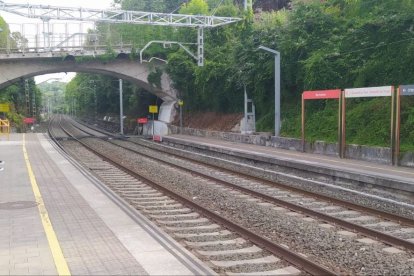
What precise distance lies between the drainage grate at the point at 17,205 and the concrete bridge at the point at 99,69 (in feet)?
115

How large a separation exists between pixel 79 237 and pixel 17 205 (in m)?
3.51

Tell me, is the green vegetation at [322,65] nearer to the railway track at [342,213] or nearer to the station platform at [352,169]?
the station platform at [352,169]

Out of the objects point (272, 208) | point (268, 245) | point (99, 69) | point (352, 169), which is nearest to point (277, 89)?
point (352, 169)

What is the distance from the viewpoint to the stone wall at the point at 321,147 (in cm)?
1866

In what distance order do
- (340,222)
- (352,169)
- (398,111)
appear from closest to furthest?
(340,222) → (352,169) → (398,111)

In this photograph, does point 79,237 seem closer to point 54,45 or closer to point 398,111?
point 398,111

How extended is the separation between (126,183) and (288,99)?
18.1 metres

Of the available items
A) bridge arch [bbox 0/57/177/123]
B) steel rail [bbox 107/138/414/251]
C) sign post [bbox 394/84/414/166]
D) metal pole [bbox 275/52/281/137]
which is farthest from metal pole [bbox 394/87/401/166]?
bridge arch [bbox 0/57/177/123]

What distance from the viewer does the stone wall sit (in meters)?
18.7

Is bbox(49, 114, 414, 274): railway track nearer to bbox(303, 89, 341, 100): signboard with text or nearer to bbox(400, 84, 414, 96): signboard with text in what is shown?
bbox(400, 84, 414, 96): signboard with text

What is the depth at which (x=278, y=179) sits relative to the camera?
17.3 metres

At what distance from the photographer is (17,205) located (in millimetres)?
10641

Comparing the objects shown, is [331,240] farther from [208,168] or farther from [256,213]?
[208,168]

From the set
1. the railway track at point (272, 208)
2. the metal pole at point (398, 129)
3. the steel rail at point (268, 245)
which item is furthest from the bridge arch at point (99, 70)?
the steel rail at point (268, 245)
